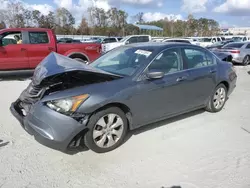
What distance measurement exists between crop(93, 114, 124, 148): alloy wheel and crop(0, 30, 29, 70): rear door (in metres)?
6.38

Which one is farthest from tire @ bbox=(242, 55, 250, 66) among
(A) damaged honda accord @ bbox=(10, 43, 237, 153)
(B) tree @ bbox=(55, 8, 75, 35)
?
(B) tree @ bbox=(55, 8, 75, 35)

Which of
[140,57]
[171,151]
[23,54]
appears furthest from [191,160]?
[23,54]

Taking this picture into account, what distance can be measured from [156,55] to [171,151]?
1.56 meters

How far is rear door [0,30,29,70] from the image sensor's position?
850 cm

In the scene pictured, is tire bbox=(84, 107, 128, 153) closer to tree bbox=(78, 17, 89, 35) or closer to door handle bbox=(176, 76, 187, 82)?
door handle bbox=(176, 76, 187, 82)

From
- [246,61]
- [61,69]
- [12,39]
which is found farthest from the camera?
[246,61]

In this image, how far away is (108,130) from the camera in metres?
3.56

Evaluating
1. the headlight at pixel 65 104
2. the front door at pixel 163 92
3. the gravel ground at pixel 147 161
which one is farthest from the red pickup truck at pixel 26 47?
the headlight at pixel 65 104

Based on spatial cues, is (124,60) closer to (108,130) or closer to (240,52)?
(108,130)

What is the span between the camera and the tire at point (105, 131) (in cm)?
337

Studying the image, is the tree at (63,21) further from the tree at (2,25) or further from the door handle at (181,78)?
the door handle at (181,78)

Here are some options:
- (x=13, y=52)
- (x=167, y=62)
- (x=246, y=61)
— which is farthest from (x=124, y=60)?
(x=246, y=61)

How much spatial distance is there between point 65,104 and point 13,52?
6.38 m

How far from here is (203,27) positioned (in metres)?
64.5
